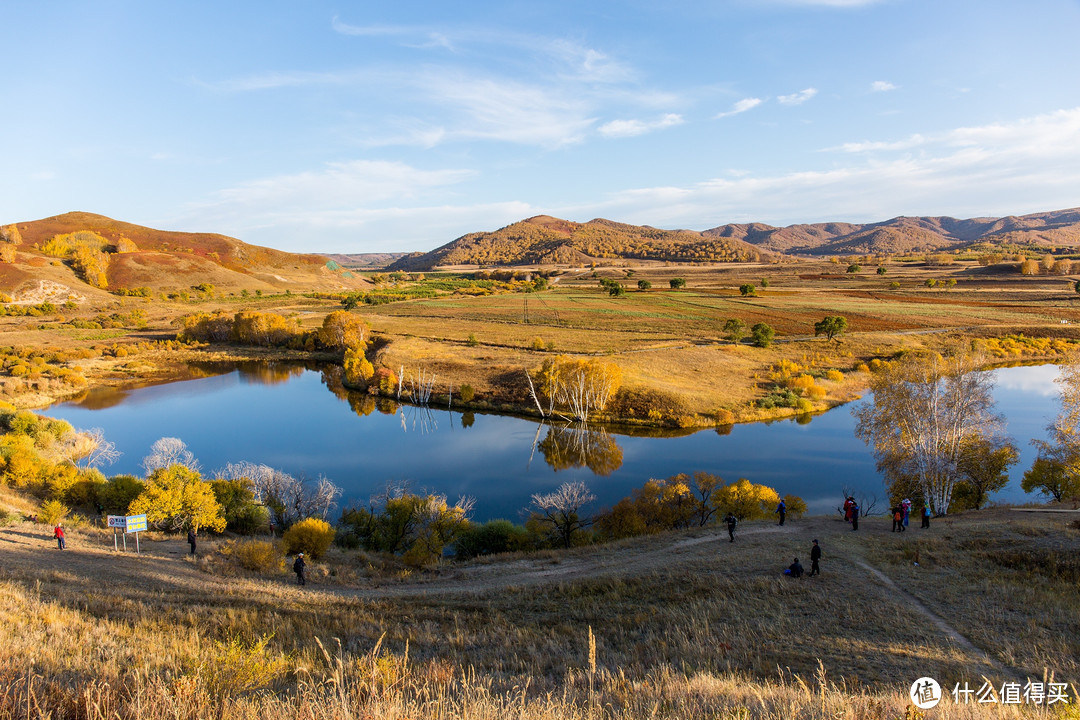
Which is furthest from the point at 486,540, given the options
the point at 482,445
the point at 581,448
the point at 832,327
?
the point at 832,327

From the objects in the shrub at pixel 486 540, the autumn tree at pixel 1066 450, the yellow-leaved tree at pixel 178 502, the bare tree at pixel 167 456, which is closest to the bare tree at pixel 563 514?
the shrub at pixel 486 540

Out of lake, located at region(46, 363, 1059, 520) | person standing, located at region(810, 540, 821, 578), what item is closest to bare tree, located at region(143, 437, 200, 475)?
lake, located at region(46, 363, 1059, 520)

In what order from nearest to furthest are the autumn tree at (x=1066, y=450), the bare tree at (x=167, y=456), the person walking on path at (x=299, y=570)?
the person walking on path at (x=299, y=570) → the autumn tree at (x=1066, y=450) → the bare tree at (x=167, y=456)

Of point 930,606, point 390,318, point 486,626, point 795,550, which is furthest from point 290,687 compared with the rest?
point 390,318

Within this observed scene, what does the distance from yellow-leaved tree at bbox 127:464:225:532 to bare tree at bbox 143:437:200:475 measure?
571cm

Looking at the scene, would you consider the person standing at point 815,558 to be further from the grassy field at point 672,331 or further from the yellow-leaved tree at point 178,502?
the grassy field at point 672,331

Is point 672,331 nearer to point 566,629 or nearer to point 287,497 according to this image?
point 287,497

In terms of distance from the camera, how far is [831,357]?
5478 cm

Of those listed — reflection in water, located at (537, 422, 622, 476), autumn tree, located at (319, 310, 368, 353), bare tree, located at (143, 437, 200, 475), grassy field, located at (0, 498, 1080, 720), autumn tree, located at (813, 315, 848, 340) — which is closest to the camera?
grassy field, located at (0, 498, 1080, 720)

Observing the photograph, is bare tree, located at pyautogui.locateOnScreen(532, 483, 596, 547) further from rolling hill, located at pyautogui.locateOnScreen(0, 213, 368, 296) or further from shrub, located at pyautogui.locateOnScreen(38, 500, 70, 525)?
rolling hill, located at pyautogui.locateOnScreen(0, 213, 368, 296)

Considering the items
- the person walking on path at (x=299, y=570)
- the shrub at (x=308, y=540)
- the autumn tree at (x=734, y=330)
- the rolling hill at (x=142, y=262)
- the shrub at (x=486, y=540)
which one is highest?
the rolling hill at (x=142, y=262)

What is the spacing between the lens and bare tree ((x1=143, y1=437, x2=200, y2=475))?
25953mm

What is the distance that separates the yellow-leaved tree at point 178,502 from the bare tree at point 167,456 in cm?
571

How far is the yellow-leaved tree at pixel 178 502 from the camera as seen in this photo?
18.6 meters
